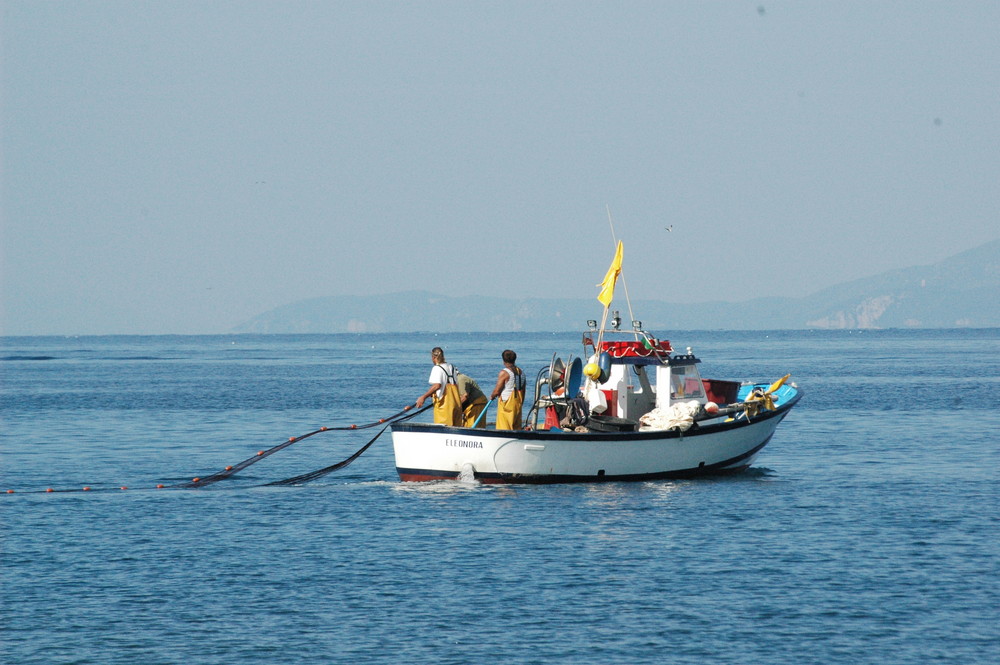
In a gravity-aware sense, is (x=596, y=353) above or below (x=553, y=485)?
Result: above

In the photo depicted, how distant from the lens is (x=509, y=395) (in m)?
24.6

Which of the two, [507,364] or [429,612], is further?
[507,364]

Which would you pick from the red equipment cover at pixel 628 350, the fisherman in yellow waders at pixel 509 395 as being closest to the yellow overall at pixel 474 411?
the fisherman in yellow waders at pixel 509 395

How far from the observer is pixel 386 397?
214ft

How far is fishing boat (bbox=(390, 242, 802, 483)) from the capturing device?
80.4ft

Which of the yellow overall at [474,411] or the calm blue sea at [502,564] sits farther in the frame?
the yellow overall at [474,411]

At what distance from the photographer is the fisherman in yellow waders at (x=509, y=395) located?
24.5 m

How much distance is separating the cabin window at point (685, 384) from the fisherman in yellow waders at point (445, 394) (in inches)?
207

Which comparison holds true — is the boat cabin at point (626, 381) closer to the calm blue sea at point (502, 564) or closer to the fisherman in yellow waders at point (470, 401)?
the fisherman in yellow waders at point (470, 401)

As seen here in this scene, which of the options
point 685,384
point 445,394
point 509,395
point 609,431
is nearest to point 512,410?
point 509,395

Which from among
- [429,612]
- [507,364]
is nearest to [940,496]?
[507,364]

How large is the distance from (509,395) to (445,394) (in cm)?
132

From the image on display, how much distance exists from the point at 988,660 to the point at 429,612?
706cm

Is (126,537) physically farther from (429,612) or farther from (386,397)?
(386,397)
